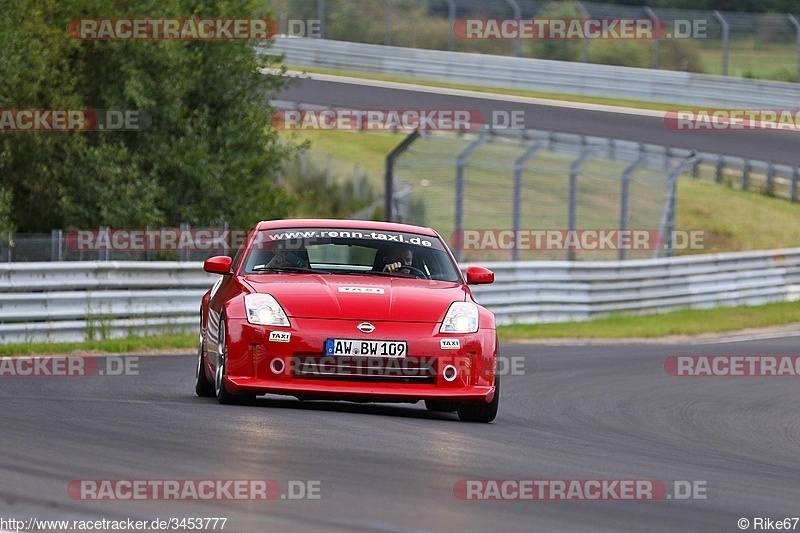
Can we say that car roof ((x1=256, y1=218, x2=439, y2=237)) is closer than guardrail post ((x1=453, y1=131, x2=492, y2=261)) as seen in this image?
Yes

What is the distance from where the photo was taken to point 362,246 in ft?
33.7

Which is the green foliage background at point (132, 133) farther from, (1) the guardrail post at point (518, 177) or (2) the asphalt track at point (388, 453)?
(2) the asphalt track at point (388, 453)

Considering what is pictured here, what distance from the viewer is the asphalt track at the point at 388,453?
5547mm

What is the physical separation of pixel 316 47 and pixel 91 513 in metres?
34.8

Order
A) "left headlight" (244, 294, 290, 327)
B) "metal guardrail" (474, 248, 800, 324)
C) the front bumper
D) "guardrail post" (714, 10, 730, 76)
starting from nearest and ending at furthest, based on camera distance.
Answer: the front bumper, "left headlight" (244, 294, 290, 327), "metal guardrail" (474, 248, 800, 324), "guardrail post" (714, 10, 730, 76)

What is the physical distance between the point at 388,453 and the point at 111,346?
350 inches

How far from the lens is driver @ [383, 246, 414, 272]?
10.3 m

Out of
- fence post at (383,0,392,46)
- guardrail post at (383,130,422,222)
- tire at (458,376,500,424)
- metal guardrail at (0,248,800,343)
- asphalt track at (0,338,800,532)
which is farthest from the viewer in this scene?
fence post at (383,0,392,46)

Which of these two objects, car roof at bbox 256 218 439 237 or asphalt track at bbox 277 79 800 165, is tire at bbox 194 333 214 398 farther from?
asphalt track at bbox 277 79 800 165

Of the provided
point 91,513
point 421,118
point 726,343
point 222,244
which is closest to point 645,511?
point 91,513

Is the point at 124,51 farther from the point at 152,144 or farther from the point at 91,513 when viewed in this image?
the point at 91,513

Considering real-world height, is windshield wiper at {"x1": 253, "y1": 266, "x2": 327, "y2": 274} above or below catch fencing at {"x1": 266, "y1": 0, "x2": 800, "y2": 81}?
below

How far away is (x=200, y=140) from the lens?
2172 centimetres

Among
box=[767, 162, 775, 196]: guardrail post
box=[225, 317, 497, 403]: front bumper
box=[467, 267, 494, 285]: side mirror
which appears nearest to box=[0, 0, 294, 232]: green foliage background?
box=[467, 267, 494, 285]: side mirror
